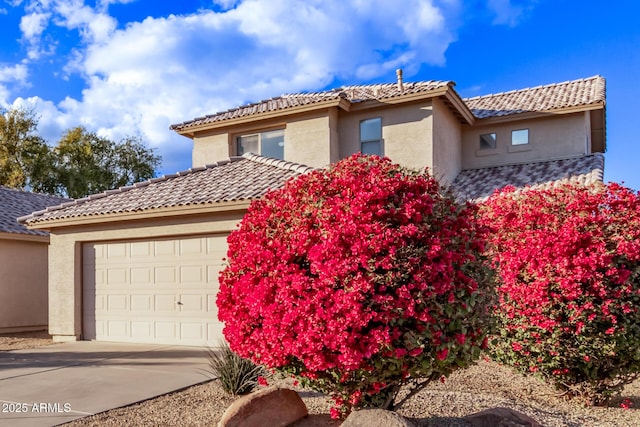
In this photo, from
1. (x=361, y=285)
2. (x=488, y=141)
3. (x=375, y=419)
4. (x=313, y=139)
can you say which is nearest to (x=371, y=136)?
(x=313, y=139)

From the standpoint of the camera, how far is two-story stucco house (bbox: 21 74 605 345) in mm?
12320

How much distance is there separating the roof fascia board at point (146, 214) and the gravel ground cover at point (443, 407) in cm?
419

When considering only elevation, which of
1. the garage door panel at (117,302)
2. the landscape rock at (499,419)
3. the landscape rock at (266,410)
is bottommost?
the landscape rock at (499,419)

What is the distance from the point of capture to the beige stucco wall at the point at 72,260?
12930 mm

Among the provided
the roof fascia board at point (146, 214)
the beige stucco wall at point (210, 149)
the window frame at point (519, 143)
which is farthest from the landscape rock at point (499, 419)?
the window frame at point (519, 143)

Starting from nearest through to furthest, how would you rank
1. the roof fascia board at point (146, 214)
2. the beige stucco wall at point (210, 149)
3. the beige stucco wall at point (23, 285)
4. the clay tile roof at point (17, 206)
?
the roof fascia board at point (146, 214) → the beige stucco wall at point (23, 285) → the clay tile roof at point (17, 206) → the beige stucco wall at point (210, 149)

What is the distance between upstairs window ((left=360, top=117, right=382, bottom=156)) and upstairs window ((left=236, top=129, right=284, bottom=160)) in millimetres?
2679

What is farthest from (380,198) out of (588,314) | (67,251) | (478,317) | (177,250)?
(67,251)

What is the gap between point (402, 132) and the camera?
16781 millimetres

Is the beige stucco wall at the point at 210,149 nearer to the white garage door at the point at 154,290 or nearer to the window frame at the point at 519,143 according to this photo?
the white garage door at the point at 154,290

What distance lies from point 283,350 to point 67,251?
10.5m

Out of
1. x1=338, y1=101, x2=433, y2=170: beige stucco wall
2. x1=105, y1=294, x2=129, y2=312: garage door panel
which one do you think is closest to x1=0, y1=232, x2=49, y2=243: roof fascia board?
x1=105, y1=294, x2=129, y2=312: garage door panel

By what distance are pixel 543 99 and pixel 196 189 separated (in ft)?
43.5

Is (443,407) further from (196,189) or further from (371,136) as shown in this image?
(371,136)
